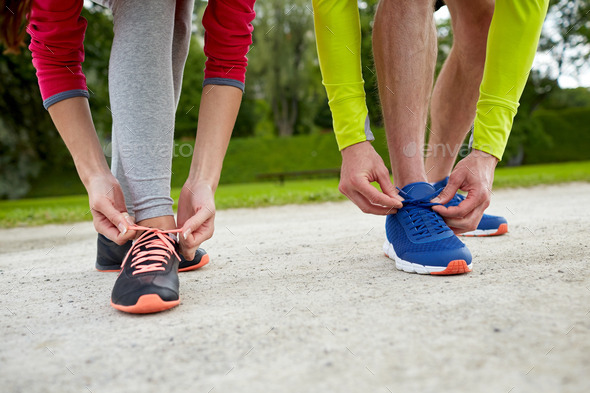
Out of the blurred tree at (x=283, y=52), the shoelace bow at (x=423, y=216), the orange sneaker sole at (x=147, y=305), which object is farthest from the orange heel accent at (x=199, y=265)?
the blurred tree at (x=283, y=52)

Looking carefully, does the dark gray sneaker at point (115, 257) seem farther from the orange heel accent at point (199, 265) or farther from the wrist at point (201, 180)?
the wrist at point (201, 180)

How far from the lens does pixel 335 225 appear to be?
2785 mm

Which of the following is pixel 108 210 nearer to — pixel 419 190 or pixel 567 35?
pixel 419 190

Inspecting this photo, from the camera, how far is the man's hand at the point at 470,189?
4.63 ft

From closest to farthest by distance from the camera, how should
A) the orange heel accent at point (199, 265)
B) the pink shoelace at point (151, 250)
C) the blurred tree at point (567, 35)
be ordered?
the pink shoelace at point (151, 250)
the orange heel accent at point (199, 265)
the blurred tree at point (567, 35)

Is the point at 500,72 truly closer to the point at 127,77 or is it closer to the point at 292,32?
the point at 127,77

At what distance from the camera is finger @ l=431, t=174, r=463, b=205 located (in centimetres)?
145

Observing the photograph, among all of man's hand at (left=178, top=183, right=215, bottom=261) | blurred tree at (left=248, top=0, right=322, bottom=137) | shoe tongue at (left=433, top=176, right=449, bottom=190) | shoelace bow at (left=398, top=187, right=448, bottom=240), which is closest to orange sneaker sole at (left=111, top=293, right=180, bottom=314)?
man's hand at (left=178, top=183, right=215, bottom=261)

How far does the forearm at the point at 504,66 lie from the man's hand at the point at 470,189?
54 millimetres

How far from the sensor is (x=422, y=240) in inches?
56.3

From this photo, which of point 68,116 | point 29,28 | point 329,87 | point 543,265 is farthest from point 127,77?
point 543,265

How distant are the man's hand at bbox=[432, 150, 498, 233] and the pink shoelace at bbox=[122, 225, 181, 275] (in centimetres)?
85

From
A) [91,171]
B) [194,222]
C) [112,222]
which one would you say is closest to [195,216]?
[194,222]

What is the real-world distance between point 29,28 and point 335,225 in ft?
6.15
